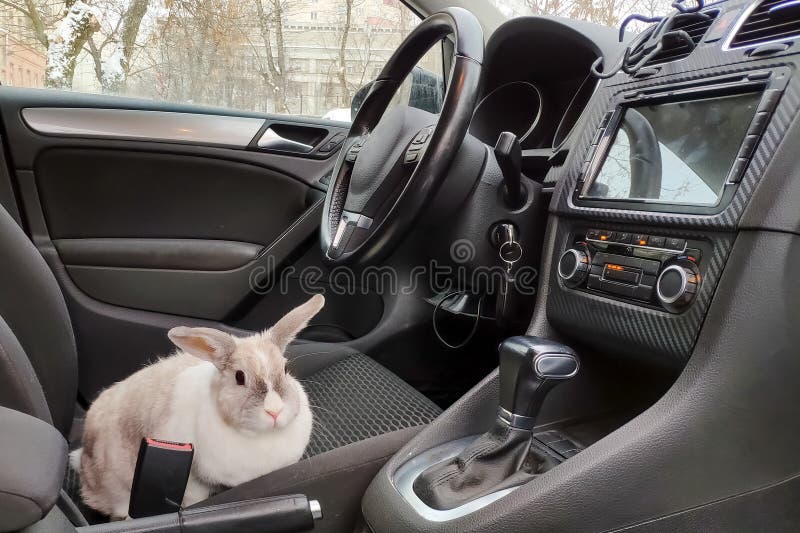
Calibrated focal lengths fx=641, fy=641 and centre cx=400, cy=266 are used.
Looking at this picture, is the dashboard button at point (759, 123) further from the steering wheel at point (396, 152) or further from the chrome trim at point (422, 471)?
the chrome trim at point (422, 471)

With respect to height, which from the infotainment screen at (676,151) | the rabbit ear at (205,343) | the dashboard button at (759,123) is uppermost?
the dashboard button at (759,123)

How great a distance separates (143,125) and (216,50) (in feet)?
1.21

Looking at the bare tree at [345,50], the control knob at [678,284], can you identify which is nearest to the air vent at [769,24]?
the control knob at [678,284]

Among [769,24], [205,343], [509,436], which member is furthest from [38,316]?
[769,24]

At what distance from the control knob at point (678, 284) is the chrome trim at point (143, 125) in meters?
1.56

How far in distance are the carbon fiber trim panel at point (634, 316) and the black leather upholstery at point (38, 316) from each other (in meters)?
0.92

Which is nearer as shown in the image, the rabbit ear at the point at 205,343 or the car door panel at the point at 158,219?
the rabbit ear at the point at 205,343

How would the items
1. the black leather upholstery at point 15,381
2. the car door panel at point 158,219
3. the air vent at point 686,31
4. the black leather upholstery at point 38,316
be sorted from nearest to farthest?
the black leather upholstery at point 15,381, the air vent at point 686,31, the black leather upholstery at point 38,316, the car door panel at point 158,219

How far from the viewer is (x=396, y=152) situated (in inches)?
54.3

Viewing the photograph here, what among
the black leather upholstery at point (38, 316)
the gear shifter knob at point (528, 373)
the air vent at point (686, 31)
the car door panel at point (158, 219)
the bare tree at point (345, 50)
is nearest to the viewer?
the gear shifter knob at point (528, 373)

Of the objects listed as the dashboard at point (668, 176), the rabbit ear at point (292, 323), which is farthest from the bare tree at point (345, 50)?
the rabbit ear at point (292, 323)

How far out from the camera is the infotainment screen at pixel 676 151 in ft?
2.92

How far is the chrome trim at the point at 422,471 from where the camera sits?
2.96 feet

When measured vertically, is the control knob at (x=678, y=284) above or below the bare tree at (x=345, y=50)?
below
